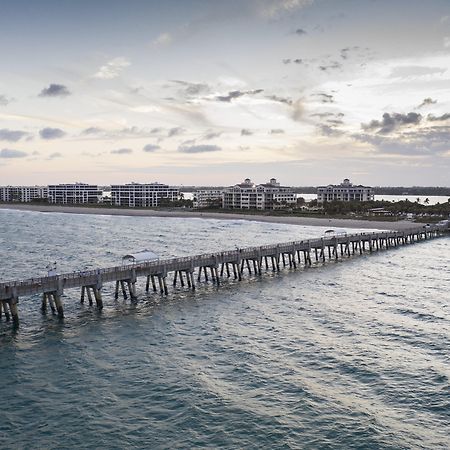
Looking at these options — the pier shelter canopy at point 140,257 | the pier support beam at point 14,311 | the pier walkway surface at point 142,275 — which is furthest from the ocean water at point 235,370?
the pier shelter canopy at point 140,257

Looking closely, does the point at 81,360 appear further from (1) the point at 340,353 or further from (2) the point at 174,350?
(1) the point at 340,353

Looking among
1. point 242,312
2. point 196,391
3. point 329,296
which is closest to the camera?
point 196,391

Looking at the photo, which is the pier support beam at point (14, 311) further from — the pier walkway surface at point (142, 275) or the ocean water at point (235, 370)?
the ocean water at point (235, 370)

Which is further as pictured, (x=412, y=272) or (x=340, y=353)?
(x=412, y=272)

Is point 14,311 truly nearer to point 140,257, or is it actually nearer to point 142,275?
point 142,275

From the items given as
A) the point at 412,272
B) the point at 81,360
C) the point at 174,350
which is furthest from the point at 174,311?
the point at 412,272

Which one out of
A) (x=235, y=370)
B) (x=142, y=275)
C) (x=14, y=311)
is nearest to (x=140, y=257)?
(x=142, y=275)

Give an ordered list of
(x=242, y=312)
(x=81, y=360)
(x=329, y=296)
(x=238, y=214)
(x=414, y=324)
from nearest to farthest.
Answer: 1. (x=81, y=360)
2. (x=414, y=324)
3. (x=242, y=312)
4. (x=329, y=296)
5. (x=238, y=214)
